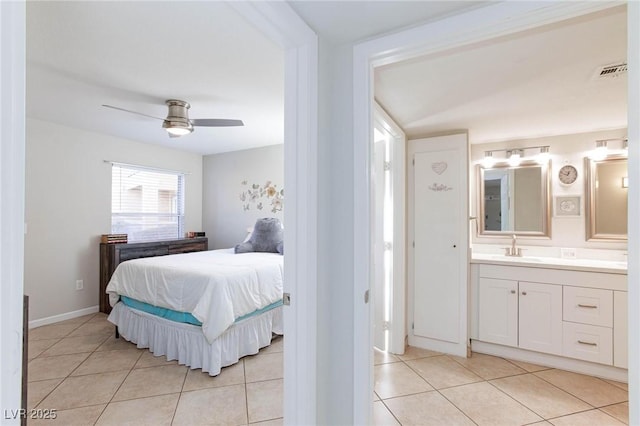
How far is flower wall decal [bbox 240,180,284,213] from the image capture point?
4.51 meters

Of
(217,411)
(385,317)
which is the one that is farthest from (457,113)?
(217,411)

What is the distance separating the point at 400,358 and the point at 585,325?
1.48 meters

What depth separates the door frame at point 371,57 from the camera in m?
1.15

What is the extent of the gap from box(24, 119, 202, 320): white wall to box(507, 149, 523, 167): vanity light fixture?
15.7ft

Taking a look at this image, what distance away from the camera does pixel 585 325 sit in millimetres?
2377

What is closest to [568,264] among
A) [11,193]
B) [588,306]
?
[588,306]

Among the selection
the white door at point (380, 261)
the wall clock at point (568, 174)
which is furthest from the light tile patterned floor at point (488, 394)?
the wall clock at point (568, 174)

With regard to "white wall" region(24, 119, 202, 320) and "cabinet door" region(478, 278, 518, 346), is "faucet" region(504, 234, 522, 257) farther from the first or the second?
"white wall" region(24, 119, 202, 320)

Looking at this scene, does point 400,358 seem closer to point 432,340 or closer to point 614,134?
point 432,340

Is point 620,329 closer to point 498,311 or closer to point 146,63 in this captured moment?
point 498,311

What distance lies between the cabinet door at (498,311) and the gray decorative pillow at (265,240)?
2.21 m

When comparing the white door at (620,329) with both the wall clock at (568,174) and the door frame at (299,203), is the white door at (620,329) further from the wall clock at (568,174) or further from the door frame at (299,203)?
the door frame at (299,203)

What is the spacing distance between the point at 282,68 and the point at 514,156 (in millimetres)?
2500

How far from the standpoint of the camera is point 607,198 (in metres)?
2.78
